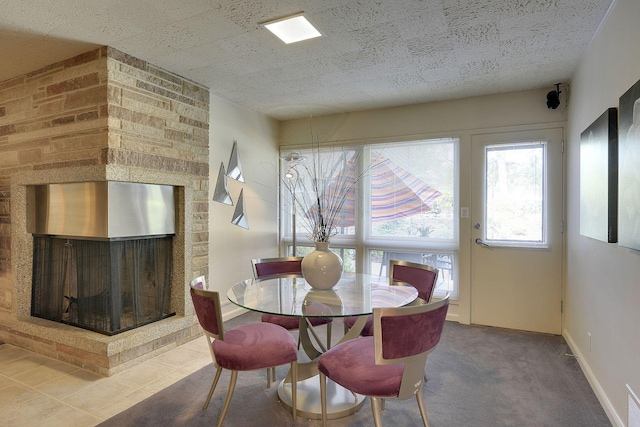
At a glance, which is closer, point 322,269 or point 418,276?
point 322,269

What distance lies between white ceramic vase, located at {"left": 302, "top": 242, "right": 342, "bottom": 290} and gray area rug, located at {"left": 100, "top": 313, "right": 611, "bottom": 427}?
2.49 feet

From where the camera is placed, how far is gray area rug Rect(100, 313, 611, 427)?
6.82ft

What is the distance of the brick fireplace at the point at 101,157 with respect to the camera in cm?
271

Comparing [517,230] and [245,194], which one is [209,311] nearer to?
[245,194]

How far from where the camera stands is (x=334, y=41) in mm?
2590

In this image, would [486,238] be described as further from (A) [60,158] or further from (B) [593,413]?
(A) [60,158]

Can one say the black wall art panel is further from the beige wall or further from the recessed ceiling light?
the recessed ceiling light

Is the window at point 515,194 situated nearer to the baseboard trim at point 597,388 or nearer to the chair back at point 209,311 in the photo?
the baseboard trim at point 597,388

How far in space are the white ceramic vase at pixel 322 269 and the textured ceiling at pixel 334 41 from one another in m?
1.50

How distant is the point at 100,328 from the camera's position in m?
2.79

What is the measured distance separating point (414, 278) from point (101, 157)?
2.50 meters

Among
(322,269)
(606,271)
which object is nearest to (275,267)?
(322,269)

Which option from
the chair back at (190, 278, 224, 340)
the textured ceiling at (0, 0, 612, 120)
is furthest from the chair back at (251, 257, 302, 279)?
the textured ceiling at (0, 0, 612, 120)

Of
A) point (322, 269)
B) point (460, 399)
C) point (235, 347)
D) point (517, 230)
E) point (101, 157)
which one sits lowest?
point (460, 399)
